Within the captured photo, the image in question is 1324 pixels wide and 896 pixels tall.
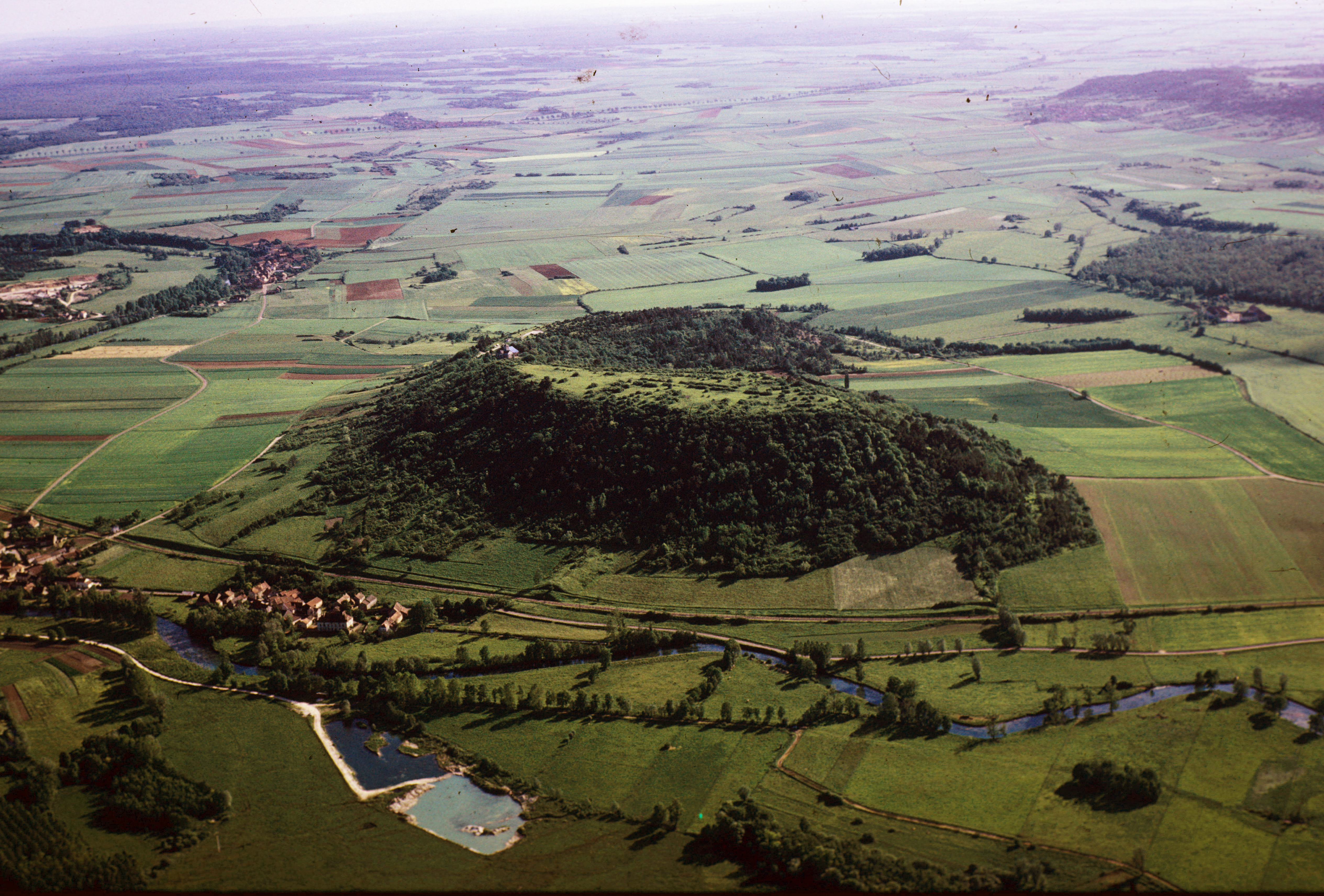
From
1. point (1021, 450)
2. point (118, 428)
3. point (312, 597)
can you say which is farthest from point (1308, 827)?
point (118, 428)

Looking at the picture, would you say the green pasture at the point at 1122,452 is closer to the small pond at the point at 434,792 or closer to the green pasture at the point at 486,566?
the green pasture at the point at 486,566

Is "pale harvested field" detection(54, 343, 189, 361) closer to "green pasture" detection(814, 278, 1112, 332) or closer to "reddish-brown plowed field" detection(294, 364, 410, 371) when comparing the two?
"reddish-brown plowed field" detection(294, 364, 410, 371)

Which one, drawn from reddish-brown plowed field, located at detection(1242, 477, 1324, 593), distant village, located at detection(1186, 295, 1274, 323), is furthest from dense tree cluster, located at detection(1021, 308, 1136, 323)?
reddish-brown plowed field, located at detection(1242, 477, 1324, 593)

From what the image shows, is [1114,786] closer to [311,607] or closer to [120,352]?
[311,607]

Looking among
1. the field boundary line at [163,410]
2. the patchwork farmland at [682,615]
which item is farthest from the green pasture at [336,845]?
the field boundary line at [163,410]

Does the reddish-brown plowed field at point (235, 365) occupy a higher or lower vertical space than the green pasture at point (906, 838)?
higher

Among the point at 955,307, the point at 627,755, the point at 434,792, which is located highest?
the point at 955,307

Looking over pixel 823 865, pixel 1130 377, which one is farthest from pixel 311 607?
pixel 1130 377
